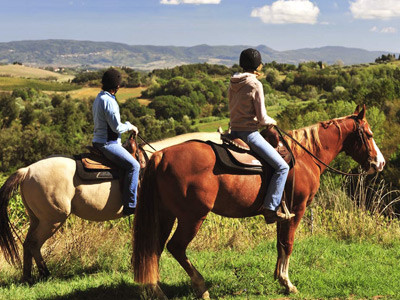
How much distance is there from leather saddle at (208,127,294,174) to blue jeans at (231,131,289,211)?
0.30 feet

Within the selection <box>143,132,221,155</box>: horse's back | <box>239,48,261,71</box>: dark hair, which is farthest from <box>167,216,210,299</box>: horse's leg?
<box>143,132,221,155</box>: horse's back

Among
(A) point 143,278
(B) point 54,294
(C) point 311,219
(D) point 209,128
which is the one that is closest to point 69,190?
(B) point 54,294

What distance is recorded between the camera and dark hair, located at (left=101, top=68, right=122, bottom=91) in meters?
5.66

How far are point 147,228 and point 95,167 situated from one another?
52.4 inches

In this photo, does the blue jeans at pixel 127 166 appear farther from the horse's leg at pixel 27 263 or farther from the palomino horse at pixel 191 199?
the horse's leg at pixel 27 263

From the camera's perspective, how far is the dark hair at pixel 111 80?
223 inches

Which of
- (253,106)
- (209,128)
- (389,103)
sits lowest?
(209,128)

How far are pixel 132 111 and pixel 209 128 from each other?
67.2 feet

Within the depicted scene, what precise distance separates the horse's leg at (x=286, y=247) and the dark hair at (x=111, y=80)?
289 cm

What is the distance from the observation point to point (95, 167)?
18.2ft

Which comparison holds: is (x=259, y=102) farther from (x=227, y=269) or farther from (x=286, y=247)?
(x=227, y=269)

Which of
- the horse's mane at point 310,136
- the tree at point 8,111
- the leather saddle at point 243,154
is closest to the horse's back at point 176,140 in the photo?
the horse's mane at point 310,136

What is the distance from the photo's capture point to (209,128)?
3492 inches

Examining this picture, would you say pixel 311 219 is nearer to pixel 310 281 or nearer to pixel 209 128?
pixel 310 281
